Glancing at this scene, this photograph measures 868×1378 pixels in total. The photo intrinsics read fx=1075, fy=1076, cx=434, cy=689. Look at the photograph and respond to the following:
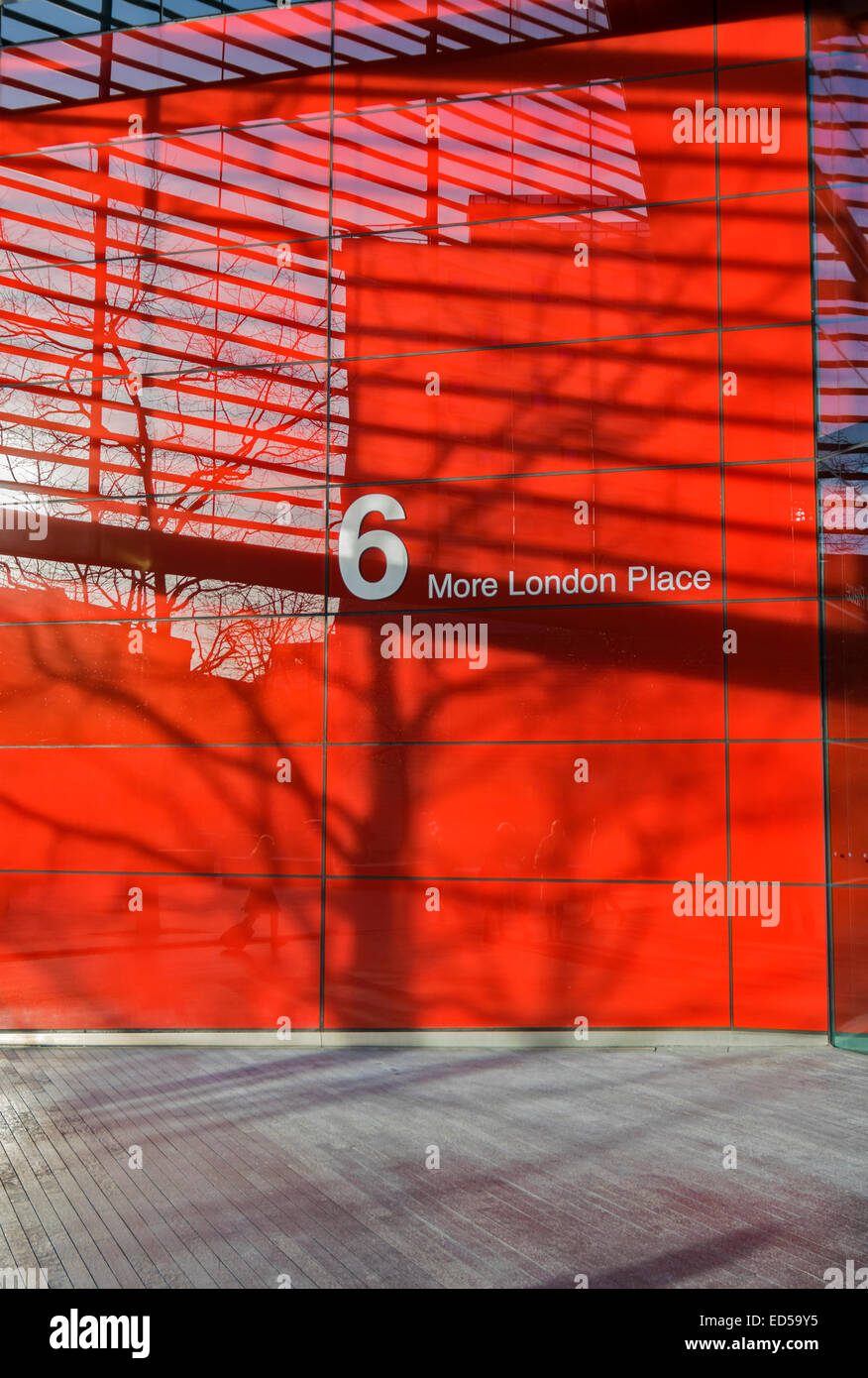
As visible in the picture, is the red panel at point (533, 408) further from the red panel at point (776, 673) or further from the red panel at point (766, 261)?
the red panel at point (776, 673)

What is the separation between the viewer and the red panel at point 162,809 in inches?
437

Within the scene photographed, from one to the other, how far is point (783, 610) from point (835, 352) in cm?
265

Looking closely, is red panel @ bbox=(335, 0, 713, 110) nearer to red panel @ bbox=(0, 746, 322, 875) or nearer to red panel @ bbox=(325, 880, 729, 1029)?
red panel @ bbox=(0, 746, 322, 875)

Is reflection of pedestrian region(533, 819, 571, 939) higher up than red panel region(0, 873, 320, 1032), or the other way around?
reflection of pedestrian region(533, 819, 571, 939)

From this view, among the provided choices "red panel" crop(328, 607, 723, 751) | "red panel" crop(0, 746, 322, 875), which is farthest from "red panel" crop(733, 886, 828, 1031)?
"red panel" crop(0, 746, 322, 875)

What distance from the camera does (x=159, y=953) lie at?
1116 centimetres

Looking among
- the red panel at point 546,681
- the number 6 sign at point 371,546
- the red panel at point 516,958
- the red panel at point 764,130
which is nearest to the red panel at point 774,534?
the red panel at point 546,681

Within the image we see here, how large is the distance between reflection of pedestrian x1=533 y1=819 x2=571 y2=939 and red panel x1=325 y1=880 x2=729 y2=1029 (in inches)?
0.6

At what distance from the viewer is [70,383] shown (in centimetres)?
1191

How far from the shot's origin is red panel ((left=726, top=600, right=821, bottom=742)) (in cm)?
1060

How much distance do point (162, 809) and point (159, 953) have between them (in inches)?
58.3

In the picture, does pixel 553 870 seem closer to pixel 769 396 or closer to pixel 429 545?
pixel 429 545
